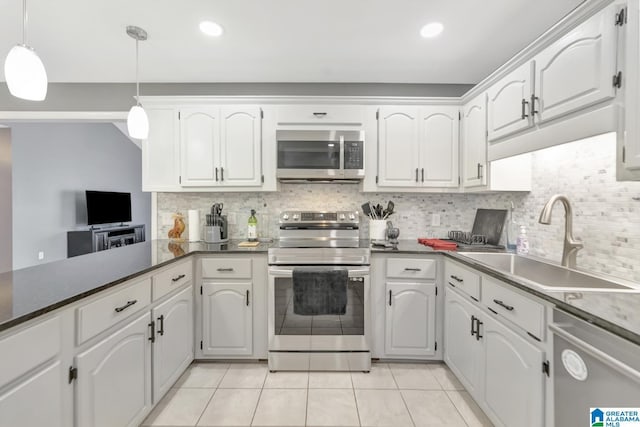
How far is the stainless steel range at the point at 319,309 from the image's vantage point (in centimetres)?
222

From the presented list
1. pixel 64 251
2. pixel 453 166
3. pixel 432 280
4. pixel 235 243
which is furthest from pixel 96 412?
pixel 64 251

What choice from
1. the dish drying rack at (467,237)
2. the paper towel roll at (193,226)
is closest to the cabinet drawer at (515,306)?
the dish drying rack at (467,237)

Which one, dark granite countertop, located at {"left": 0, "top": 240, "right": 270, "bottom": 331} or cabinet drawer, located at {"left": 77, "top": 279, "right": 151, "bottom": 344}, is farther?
cabinet drawer, located at {"left": 77, "top": 279, "right": 151, "bottom": 344}

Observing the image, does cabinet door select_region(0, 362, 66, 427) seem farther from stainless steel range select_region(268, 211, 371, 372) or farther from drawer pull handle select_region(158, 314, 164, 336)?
stainless steel range select_region(268, 211, 371, 372)

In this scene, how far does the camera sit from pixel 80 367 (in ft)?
3.88

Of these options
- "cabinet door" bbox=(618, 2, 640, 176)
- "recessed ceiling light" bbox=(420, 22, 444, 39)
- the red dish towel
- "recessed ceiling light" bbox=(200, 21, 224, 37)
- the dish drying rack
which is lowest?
the red dish towel

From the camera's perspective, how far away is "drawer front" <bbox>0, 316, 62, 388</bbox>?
90 centimetres

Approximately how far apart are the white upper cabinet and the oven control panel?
1.33 ft

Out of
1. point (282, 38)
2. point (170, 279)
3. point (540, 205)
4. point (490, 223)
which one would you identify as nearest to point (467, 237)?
point (490, 223)

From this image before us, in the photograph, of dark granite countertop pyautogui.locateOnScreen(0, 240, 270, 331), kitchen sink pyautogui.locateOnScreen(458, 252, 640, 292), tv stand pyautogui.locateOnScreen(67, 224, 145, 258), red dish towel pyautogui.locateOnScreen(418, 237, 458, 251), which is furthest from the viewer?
tv stand pyautogui.locateOnScreen(67, 224, 145, 258)

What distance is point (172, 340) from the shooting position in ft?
6.42

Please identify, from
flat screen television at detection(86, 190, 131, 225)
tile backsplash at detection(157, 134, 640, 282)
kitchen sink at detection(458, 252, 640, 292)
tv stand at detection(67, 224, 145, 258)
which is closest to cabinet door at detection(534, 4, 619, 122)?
tile backsplash at detection(157, 134, 640, 282)

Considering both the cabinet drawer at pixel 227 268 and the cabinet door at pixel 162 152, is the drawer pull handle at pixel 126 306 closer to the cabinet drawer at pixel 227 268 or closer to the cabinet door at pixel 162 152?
the cabinet drawer at pixel 227 268

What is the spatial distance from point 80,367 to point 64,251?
5.25 meters
